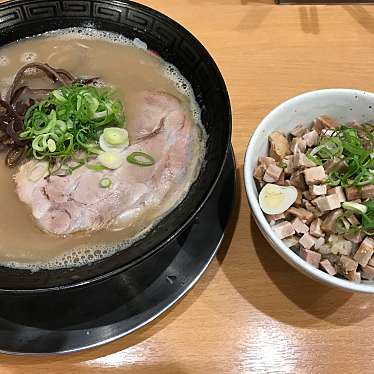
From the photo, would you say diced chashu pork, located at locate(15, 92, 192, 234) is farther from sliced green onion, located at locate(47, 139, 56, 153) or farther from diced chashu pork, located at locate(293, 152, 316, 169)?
diced chashu pork, located at locate(293, 152, 316, 169)

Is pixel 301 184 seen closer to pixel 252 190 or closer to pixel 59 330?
pixel 252 190

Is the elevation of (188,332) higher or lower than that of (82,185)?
lower

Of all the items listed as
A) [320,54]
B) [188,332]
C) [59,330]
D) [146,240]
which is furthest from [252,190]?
[320,54]

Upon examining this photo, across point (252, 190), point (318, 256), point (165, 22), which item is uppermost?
point (165, 22)

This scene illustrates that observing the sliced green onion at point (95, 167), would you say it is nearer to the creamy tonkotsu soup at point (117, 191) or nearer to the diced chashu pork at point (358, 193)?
the creamy tonkotsu soup at point (117, 191)

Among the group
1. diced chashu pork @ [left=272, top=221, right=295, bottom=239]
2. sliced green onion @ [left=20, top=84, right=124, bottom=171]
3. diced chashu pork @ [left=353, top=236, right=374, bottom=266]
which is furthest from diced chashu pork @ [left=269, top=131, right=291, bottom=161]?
sliced green onion @ [left=20, top=84, right=124, bottom=171]

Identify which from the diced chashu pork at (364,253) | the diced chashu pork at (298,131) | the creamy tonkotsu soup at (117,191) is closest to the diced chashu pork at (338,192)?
the diced chashu pork at (364,253)
